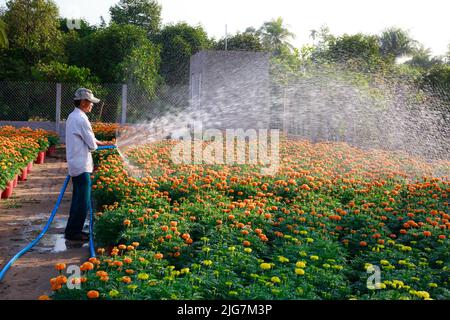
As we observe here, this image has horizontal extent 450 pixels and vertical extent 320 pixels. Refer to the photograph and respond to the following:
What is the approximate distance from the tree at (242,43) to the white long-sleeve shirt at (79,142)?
34216mm

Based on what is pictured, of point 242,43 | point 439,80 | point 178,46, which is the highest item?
point 242,43

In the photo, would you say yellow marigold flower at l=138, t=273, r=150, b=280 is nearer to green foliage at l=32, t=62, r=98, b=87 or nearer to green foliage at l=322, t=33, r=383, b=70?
green foliage at l=32, t=62, r=98, b=87

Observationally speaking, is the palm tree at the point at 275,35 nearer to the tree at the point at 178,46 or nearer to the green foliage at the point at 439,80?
the tree at the point at 178,46

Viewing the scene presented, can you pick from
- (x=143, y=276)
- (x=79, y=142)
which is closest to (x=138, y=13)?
(x=79, y=142)

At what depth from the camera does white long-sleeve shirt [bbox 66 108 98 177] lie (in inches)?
234

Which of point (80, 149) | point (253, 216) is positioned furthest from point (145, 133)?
point (253, 216)

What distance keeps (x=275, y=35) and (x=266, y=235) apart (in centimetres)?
3969

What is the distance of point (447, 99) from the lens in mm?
17547

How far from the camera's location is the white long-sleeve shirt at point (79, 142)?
5.94 meters

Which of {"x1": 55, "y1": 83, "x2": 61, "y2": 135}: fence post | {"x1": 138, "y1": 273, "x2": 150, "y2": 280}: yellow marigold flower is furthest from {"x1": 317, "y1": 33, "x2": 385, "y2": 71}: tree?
{"x1": 138, "y1": 273, "x2": 150, "y2": 280}: yellow marigold flower

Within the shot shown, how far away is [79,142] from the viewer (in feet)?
19.7

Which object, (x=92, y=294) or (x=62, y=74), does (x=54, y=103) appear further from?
(x=92, y=294)

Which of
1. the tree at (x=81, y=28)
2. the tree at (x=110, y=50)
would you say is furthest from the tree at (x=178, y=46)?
the tree at (x=110, y=50)
